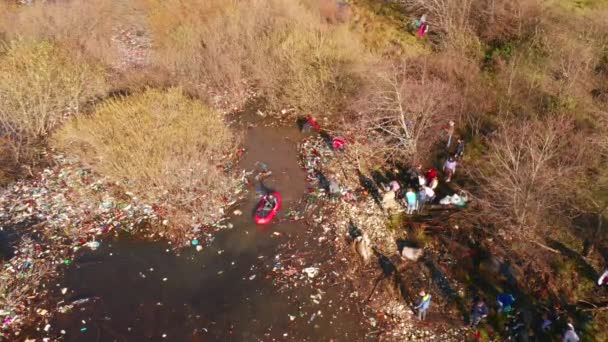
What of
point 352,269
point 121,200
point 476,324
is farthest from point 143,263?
point 476,324

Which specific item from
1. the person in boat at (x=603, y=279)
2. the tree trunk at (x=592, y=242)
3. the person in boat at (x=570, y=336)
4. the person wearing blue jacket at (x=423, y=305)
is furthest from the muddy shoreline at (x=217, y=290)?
the tree trunk at (x=592, y=242)

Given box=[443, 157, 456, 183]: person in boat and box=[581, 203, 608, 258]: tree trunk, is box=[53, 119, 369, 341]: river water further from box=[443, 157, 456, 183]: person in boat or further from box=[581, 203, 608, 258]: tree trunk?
box=[581, 203, 608, 258]: tree trunk

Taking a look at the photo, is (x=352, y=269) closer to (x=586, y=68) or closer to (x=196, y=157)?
(x=196, y=157)

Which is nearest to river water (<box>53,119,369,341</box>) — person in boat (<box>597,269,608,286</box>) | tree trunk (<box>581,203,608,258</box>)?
person in boat (<box>597,269,608,286</box>)

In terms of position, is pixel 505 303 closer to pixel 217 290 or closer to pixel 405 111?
pixel 405 111

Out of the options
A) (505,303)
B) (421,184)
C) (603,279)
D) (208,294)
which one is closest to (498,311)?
(505,303)

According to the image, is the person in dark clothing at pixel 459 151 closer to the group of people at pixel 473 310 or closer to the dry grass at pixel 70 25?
the group of people at pixel 473 310
